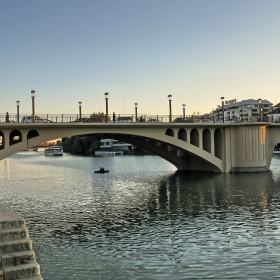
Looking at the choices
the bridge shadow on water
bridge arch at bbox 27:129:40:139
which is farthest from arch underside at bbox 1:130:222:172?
the bridge shadow on water

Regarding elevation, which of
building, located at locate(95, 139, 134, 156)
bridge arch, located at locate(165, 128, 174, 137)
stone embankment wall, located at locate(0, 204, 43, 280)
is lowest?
building, located at locate(95, 139, 134, 156)

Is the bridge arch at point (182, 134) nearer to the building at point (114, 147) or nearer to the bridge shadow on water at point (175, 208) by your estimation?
the bridge shadow on water at point (175, 208)

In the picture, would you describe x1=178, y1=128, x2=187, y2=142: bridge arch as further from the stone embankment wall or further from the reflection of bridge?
the stone embankment wall

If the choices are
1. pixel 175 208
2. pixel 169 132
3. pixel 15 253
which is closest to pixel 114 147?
pixel 169 132

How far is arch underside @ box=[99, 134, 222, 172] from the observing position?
5653 cm

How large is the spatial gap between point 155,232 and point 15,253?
1091 cm

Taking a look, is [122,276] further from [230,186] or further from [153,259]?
[230,186]

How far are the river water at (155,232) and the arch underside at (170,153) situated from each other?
703 inches

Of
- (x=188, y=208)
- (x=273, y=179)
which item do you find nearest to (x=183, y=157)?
(x=273, y=179)

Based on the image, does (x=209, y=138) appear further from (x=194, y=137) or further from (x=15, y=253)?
(x=15, y=253)

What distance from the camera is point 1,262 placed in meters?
10.8

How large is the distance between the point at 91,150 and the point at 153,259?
14535 centimetres

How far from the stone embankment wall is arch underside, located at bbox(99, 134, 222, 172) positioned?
142ft

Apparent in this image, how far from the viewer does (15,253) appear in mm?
11078
